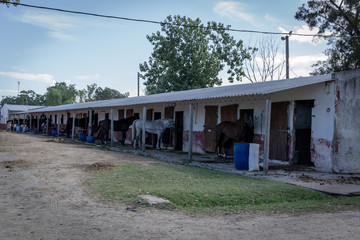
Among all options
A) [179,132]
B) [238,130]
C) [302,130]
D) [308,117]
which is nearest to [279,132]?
[302,130]

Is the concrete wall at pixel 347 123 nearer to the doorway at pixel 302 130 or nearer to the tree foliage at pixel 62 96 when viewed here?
the doorway at pixel 302 130

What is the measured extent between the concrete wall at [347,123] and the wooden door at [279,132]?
77.8 inches

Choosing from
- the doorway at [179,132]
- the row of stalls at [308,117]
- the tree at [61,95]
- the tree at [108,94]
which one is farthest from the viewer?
the tree at [108,94]

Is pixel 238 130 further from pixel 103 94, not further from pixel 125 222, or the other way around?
pixel 103 94

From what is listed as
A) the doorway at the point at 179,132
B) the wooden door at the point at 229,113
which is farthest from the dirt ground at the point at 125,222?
the doorway at the point at 179,132

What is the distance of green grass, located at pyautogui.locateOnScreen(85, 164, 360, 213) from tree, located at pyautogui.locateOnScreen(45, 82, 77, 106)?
72442mm

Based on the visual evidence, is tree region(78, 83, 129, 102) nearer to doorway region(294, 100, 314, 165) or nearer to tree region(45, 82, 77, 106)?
tree region(45, 82, 77, 106)

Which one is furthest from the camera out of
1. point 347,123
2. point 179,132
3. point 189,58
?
point 189,58

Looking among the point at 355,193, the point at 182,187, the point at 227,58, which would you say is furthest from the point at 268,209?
the point at 227,58

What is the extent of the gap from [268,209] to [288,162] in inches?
273

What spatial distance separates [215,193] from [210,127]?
9.91 meters

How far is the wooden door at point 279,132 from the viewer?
1326cm

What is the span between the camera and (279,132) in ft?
44.4

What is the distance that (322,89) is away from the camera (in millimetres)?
12266
